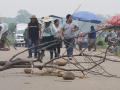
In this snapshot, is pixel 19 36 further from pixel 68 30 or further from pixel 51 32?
pixel 68 30

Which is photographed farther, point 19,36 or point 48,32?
point 19,36

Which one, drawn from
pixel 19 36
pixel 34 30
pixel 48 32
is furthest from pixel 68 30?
pixel 19 36

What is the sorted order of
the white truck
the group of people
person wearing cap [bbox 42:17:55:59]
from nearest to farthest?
the group of people → person wearing cap [bbox 42:17:55:59] → the white truck

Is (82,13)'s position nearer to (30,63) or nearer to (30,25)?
(30,25)

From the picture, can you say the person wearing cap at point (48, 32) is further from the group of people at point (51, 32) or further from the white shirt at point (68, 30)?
the white shirt at point (68, 30)

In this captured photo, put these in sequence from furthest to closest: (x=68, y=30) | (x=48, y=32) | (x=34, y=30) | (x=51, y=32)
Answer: (x=34, y=30) → (x=48, y=32) → (x=51, y=32) → (x=68, y=30)

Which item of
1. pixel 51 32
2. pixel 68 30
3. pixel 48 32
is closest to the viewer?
pixel 68 30

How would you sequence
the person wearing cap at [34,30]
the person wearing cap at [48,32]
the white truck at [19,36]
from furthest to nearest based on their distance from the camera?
the white truck at [19,36]
the person wearing cap at [34,30]
the person wearing cap at [48,32]

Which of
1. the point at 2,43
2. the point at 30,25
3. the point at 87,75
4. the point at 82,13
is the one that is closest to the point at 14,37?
the point at 82,13

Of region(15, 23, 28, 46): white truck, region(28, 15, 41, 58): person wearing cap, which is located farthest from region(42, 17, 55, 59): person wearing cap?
region(15, 23, 28, 46): white truck

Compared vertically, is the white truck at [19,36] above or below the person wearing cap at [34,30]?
below

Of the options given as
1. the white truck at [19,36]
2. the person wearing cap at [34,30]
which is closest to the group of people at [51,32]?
the person wearing cap at [34,30]

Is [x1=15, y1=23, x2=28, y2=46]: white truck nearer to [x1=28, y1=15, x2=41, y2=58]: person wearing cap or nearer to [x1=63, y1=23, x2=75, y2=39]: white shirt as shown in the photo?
[x1=28, y1=15, x2=41, y2=58]: person wearing cap

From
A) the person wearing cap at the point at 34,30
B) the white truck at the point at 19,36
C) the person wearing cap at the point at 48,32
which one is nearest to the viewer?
the person wearing cap at the point at 48,32
